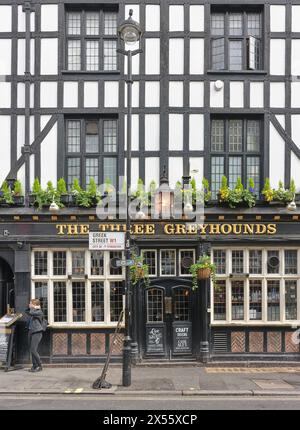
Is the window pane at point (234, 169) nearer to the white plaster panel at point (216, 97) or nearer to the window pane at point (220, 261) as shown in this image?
the white plaster panel at point (216, 97)

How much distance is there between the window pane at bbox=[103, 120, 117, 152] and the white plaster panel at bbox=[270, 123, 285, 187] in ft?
16.2

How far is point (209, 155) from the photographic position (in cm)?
1416

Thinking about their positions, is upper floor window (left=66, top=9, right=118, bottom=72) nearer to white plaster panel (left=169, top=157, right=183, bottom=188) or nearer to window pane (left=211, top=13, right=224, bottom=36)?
window pane (left=211, top=13, right=224, bottom=36)

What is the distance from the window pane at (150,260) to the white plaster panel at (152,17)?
6961mm

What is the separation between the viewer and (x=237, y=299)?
13984mm

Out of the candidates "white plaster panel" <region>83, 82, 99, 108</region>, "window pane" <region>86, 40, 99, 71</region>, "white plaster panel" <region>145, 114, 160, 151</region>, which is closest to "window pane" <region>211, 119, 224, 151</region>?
"white plaster panel" <region>145, 114, 160, 151</region>

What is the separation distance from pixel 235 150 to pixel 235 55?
3.02 meters

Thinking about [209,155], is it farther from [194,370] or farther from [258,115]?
[194,370]

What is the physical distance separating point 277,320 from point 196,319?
2482 millimetres

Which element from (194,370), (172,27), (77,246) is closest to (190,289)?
(194,370)

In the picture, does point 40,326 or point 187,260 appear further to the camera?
point 187,260

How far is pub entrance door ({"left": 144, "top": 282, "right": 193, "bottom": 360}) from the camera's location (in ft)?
45.2

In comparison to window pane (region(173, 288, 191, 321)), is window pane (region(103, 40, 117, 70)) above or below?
above

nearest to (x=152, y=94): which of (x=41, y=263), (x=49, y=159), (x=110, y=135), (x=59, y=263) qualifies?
(x=110, y=135)
